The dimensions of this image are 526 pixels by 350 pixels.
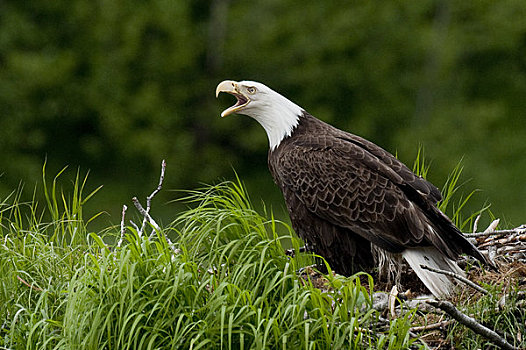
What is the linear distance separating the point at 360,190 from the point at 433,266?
1.84 ft

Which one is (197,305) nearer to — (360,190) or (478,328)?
(478,328)

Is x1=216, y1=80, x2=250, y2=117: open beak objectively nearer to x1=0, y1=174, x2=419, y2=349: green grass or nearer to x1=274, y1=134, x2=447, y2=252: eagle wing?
x1=274, y1=134, x2=447, y2=252: eagle wing

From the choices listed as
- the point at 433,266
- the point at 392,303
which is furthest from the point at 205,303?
the point at 433,266

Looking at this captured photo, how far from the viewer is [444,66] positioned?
33.9ft

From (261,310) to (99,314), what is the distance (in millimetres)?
676

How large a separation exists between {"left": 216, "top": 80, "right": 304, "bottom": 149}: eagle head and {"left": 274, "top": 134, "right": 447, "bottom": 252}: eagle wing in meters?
0.23

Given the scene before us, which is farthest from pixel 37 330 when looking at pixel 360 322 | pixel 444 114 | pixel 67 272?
pixel 444 114

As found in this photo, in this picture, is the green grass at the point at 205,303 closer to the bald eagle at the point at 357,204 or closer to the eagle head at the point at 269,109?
the bald eagle at the point at 357,204

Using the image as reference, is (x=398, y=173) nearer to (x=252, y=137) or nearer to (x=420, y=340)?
(x=420, y=340)

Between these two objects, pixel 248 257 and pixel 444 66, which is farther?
pixel 444 66

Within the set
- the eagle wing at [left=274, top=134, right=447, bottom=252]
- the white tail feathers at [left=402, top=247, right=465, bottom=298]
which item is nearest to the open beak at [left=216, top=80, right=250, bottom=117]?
the eagle wing at [left=274, top=134, right=447, bottom=252]

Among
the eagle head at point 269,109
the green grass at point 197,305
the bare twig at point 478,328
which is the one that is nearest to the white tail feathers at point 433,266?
the green grass at point 197,305

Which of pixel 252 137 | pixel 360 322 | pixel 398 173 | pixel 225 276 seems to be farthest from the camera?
pixel 252 137

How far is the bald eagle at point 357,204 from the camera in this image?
457 cm
